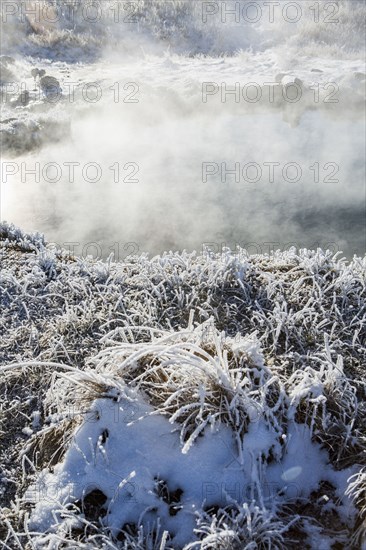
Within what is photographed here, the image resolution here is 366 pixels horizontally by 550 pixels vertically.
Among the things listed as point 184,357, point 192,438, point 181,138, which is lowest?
point 192,438

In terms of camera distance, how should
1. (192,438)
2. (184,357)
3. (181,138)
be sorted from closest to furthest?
(192,438) < (184,357) < (181,138)

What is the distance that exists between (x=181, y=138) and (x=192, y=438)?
6.90 metres

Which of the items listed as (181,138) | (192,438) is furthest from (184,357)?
(181,138)

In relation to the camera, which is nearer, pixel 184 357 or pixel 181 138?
pixel 184 357

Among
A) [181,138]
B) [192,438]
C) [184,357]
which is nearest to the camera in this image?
[192,438]

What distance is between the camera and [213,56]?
550 inches

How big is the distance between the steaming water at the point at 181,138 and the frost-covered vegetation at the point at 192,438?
9.34 feet

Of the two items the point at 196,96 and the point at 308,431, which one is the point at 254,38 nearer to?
A: the point at 196,96

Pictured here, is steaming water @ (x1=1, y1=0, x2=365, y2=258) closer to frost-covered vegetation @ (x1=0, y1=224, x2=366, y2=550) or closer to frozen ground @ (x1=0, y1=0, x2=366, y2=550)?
frozen ground @ (x1=0, y1=0, x2=366, y2=550)

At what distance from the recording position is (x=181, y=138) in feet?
27.3

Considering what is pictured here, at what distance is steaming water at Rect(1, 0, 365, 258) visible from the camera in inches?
235

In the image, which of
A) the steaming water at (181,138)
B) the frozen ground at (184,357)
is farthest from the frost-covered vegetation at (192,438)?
the steaming water at (181,138)

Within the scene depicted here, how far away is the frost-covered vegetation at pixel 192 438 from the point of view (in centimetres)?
213

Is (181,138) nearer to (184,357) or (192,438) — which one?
(184,357)
